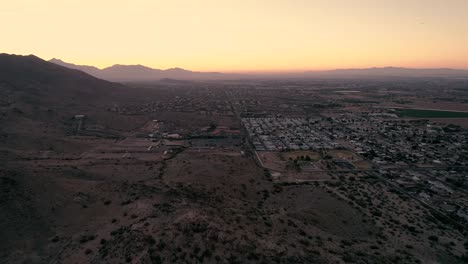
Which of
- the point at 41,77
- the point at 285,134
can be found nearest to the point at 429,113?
the point at 285,134

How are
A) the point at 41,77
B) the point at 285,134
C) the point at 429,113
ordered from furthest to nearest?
the point at 41,77 < the point at 429,113 < the point at 285,134

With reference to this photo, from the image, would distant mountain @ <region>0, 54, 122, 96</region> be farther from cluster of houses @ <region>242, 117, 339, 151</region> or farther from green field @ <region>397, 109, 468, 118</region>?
green field @ <region>397, 109, 468, 118</region>

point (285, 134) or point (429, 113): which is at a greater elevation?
point (285, 134)

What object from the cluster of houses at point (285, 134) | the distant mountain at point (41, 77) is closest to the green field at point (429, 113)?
the cluster of houses at point (285, 134)

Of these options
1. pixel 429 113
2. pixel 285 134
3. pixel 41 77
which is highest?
pixel 41 77

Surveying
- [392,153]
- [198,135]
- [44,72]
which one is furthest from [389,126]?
[44,72]

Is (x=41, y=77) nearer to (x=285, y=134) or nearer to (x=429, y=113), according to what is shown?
(x=285, y=134)

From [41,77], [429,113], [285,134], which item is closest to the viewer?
[285,134]

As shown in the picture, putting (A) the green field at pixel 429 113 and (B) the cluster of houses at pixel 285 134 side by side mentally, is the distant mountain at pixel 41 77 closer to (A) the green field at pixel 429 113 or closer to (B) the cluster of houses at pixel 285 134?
(B) the cluster of houses at pixel 285 134

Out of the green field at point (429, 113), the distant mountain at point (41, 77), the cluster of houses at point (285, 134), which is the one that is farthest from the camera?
the green field at point (429, 113)
